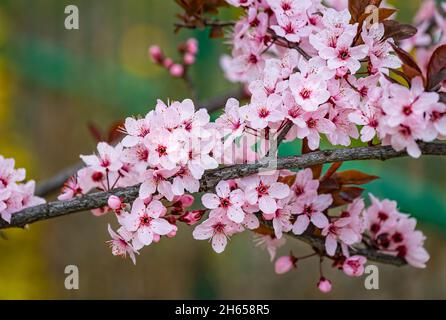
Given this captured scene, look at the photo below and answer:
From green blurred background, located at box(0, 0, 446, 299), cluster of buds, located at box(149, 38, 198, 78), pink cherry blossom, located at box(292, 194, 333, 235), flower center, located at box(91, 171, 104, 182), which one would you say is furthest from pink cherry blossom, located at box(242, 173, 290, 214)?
green blurred background, located at box(0, 0, 446, 299)

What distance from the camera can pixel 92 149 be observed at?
4.12 meters

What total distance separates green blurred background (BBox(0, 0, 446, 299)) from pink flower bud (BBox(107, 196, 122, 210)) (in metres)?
2.14

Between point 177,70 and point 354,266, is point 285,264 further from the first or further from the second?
point 177,70

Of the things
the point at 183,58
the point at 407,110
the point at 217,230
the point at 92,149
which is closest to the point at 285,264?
the point at 217,230

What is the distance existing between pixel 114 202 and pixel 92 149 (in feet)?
9.96

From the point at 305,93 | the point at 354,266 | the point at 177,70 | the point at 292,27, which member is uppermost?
the point at 177,70

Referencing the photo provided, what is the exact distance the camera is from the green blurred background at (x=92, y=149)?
359cm

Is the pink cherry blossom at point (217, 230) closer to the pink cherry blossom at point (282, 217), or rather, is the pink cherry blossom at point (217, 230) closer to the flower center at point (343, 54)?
the pink cherry blossom at point (282, 217)

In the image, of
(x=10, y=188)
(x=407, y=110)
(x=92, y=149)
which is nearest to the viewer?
(x=407, y=110)

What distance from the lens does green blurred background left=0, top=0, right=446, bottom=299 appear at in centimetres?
359

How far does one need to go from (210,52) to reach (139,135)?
304 cm

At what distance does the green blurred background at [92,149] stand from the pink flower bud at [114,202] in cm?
214

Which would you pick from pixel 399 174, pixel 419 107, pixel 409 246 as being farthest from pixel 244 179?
pixel 399 174

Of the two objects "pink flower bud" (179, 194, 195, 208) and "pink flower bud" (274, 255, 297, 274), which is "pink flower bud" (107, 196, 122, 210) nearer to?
"pink flower bud" (179, 194, 195, 208)
